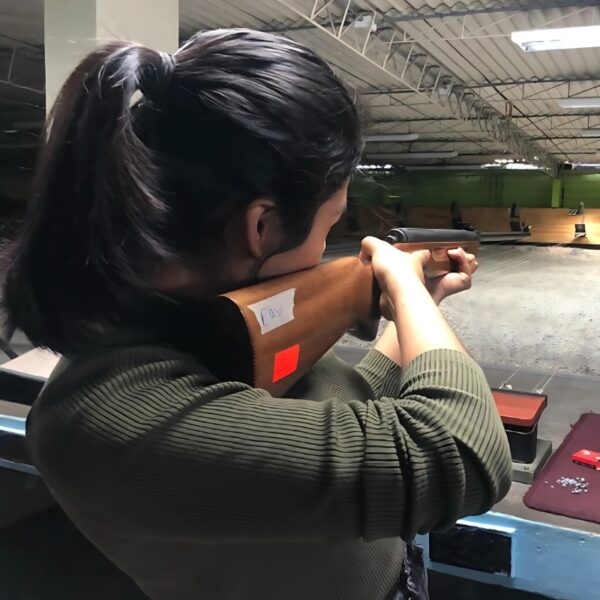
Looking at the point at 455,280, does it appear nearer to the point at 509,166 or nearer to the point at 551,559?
the point at 551,559

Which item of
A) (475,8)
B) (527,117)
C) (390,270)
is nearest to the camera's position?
(390,270)

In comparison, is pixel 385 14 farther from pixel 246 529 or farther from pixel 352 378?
pixel 246 529

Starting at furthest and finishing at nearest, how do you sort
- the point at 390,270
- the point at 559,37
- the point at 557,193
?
the point at 557,193 < the point at 559,37 < the point at 390,270

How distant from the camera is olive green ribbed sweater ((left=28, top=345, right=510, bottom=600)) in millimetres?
359

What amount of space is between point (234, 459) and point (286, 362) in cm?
14

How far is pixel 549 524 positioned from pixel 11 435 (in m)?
1.17

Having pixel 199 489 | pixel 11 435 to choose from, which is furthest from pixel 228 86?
pixel 11 435

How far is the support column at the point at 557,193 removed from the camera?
47.2 feet

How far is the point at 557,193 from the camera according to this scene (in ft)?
47.5

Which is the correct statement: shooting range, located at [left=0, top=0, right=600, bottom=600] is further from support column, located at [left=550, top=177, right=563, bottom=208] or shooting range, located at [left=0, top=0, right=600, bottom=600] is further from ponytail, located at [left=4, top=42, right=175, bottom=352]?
support column, located at [left=550, top=177, right=563, bottom=208]

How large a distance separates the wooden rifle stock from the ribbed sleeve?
4cm

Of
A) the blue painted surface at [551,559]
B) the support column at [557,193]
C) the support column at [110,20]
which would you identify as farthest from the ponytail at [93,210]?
the support column at [557,193]

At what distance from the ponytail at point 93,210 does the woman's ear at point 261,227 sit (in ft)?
0.18

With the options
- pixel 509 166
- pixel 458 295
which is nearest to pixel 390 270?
pixel 458 295
